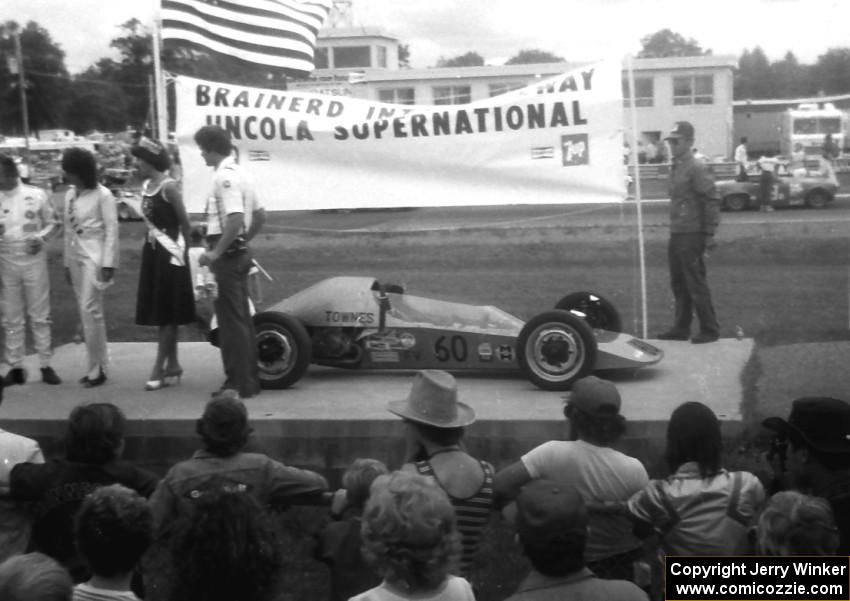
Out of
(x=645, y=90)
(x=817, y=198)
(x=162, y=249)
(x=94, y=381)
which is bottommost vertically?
(x=94, y=381)

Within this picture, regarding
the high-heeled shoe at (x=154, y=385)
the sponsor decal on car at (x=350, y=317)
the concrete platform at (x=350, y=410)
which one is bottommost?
the concrete platform at (x=350, y=410)

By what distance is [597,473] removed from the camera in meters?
4.44

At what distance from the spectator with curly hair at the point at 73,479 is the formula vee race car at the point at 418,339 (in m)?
3.33

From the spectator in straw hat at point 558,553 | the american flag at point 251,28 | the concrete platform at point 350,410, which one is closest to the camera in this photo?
the spectator in straw hat at point 558,553

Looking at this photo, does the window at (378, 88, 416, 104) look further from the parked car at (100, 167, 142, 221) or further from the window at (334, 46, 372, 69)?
the parked car at (100, 167, 142, 221)

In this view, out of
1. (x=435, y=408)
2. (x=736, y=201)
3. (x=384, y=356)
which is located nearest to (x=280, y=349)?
(x=384, y=356)

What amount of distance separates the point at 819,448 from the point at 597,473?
2.60 ft

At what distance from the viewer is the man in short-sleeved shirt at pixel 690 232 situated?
937cm

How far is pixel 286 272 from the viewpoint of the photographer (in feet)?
62.1

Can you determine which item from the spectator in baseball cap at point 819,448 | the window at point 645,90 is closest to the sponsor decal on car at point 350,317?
the spectator in baseball cap at point 819,448

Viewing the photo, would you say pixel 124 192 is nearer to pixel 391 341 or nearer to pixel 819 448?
pixel 391 341

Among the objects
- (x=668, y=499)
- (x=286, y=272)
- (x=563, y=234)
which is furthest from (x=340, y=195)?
(x=563, y=234)

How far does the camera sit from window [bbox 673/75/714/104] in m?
35.0

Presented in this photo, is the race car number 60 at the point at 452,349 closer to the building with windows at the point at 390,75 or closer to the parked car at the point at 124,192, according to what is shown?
the building with windows at the point at 390,75
